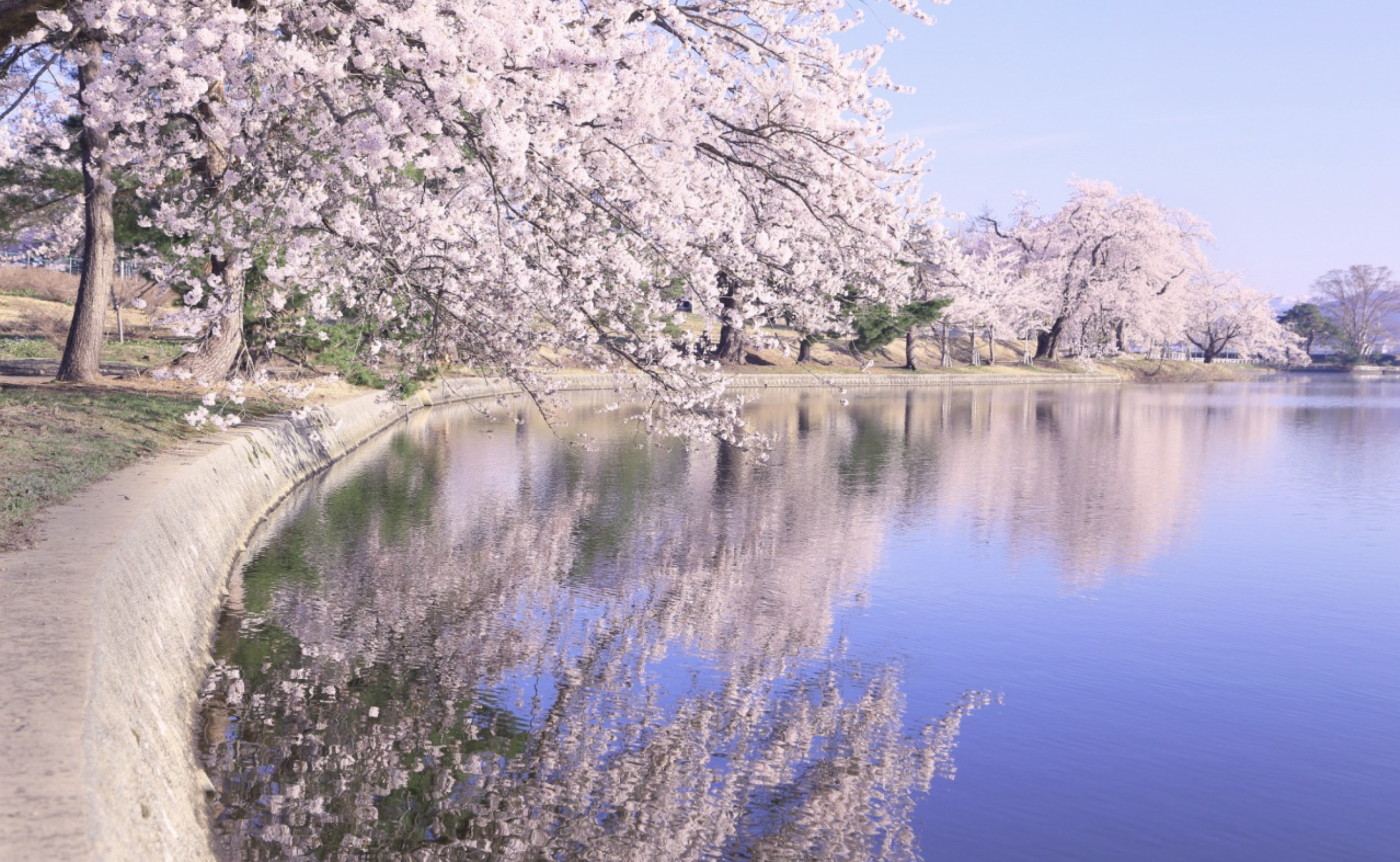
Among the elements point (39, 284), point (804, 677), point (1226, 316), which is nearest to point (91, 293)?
point (804, 677)

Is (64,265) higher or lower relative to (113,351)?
higher

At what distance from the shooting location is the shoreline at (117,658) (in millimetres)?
5828

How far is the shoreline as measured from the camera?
583cm

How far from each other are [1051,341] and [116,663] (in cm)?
8999

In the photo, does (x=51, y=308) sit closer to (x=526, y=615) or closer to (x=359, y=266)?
(x=359, y=266)

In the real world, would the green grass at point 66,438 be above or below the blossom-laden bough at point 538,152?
below

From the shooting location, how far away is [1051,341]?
92.4 m

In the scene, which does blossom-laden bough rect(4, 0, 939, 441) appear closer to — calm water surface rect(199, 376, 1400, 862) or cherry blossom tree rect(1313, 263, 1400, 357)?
calm water surface rect(199, 376, 1400, 862)

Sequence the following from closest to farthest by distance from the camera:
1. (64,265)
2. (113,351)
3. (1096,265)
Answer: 1. (113,351)
2. (64,265)
3. (1096,265)

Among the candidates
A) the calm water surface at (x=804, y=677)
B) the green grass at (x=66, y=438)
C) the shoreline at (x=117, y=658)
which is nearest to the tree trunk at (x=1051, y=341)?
the calm water surface at (x=804, y=677)

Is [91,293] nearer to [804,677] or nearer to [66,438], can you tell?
[66,438]

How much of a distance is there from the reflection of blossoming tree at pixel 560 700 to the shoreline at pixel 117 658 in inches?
18.6

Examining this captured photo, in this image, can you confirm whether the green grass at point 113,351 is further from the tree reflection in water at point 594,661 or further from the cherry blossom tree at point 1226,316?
the cherry blossom tree at point 1226,316

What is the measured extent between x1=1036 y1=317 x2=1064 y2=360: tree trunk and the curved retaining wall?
266 feet
